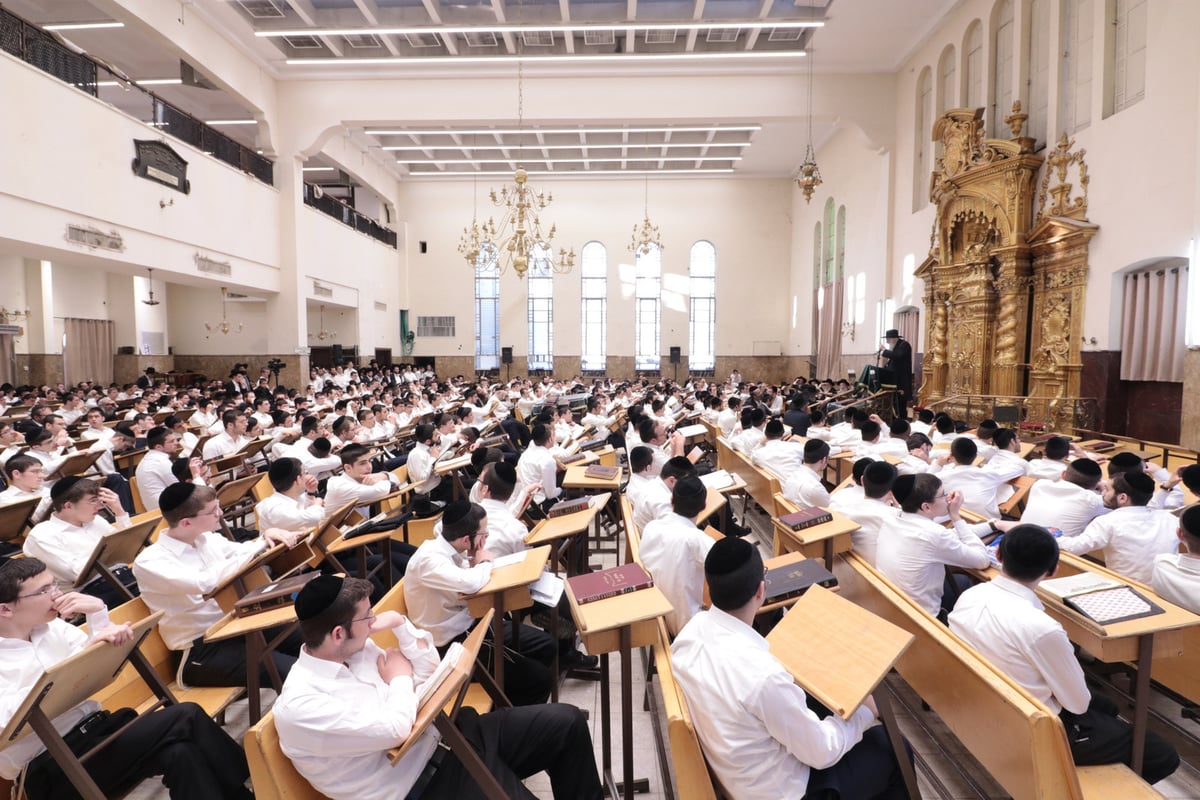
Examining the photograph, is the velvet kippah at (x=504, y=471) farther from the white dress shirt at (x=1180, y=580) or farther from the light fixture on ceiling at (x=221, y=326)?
the light fixture on ceiling at (x=221, y=326)

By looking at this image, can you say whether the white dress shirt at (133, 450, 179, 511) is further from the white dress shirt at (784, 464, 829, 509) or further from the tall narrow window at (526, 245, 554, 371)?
the tall narrow window at (526, 245, 554, 371)

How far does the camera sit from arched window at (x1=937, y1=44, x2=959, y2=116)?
44.4 ft

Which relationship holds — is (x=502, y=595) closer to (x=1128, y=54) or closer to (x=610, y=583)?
(x=610, y=583)

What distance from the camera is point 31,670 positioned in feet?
8.19

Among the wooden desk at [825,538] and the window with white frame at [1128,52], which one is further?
the window with white frame at [1128,52]

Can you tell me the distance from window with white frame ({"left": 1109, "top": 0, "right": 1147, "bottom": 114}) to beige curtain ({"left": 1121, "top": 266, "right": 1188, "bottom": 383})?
2.45 metres

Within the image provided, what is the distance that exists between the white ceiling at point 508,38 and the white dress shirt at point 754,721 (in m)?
14.7

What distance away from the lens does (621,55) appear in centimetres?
1574

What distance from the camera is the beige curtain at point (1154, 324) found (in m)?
8.34

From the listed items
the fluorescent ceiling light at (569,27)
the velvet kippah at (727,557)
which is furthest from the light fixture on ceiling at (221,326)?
the velvet kippah at (727,557)

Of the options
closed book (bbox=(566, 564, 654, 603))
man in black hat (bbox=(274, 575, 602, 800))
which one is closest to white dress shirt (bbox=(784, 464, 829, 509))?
closed book (bbox=(566, 564, 654, 603))

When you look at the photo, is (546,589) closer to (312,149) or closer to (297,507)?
(297,507)

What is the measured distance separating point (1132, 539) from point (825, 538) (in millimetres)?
1850

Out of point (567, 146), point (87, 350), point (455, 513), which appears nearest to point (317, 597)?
point (455, 513)
